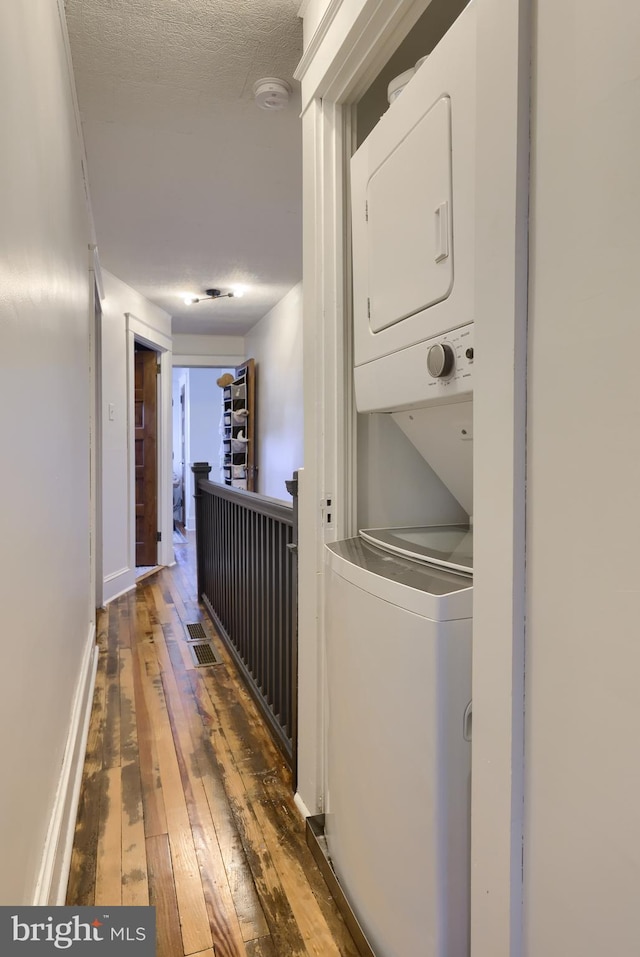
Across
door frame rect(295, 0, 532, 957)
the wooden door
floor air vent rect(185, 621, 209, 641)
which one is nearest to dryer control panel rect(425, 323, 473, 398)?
door frame rect(295, 0, 532, 957)

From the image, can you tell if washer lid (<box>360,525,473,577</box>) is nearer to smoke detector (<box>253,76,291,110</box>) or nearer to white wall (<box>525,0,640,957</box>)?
white wall (<box>525,0,640,957</box>)

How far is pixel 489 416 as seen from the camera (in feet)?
2.56

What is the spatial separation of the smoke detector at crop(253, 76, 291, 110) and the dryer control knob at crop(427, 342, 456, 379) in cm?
156

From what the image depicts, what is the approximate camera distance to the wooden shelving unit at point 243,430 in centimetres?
595

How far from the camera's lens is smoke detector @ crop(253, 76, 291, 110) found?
2.03 metres

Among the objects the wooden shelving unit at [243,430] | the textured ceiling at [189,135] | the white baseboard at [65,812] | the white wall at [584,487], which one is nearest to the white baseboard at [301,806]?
the white baseboard at [65,812]

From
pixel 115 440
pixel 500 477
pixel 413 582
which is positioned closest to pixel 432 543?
pixel 413 582

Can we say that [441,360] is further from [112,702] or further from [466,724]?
[112,702]

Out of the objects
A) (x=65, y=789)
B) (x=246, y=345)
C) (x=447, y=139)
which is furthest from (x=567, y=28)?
(x=246, y=345)

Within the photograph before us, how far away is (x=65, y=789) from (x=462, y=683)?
1.18 metres

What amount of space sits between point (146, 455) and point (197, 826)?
158 inches

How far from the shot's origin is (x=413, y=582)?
1062mm

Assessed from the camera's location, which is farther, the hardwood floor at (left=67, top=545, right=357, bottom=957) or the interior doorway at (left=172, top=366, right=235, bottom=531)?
the interior doorway at (left=172, top=366, right=235, bottom=531)

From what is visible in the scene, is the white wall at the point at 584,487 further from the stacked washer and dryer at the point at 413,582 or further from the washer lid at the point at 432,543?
the washer lid at the point at 432,543
